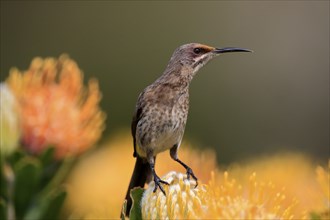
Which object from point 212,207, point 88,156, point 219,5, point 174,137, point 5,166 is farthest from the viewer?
point 219,5

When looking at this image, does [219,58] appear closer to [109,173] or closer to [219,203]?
[109,173]

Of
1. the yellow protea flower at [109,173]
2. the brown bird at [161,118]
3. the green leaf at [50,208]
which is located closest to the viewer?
the green leaf at [50,208]

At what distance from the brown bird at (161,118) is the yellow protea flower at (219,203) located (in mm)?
668

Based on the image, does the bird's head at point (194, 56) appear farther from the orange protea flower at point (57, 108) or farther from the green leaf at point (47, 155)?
the green leaf at point (47, 155)

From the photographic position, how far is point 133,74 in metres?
6.96

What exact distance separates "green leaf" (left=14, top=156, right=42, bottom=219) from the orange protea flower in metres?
0.34

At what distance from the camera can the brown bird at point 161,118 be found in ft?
9.81

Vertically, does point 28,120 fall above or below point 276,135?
above

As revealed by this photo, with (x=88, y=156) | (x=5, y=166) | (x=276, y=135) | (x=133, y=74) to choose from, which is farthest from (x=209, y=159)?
(x=133, y=74)

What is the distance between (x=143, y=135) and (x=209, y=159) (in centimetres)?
31

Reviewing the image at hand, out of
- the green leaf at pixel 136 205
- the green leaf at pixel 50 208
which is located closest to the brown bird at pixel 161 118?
the green leaf at pixel 50 208

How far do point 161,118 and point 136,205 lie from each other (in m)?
0.77

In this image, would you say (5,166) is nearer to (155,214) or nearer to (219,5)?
(155,214)

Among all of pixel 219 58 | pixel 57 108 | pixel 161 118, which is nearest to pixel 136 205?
pixel 161 118
